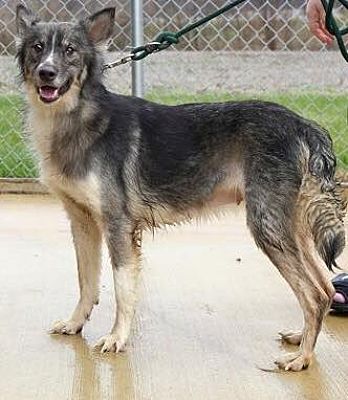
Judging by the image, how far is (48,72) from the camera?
412 centimetres

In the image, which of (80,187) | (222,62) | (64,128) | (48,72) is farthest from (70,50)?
(222,62)

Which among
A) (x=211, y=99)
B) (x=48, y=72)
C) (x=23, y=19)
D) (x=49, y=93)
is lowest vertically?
(x=211, y=99)

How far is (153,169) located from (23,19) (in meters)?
0.93

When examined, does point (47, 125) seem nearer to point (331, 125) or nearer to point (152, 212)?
point (152, 212)

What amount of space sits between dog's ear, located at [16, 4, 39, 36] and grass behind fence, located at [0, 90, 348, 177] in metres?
3.35

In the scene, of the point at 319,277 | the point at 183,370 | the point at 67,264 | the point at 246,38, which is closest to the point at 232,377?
the point at 183,370

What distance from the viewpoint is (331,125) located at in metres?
8.70

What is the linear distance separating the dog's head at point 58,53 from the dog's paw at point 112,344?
1084 mm

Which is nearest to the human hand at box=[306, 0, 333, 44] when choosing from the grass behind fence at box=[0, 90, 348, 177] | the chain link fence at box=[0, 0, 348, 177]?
the chain link fence at box=[0, 0, 348, 177]

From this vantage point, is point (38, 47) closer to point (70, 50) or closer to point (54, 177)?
point (70, 50)

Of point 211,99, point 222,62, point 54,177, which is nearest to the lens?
point 54,177

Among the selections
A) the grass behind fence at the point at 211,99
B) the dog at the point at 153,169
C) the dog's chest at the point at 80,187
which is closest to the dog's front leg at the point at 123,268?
the dog at the point at 153,169

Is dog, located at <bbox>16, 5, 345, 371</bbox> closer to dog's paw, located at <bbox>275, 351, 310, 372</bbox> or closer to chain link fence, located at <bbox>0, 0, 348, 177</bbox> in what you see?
dog's paw, located at <bbox>275, 351, 310, 372</bbox>

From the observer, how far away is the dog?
164 inches
